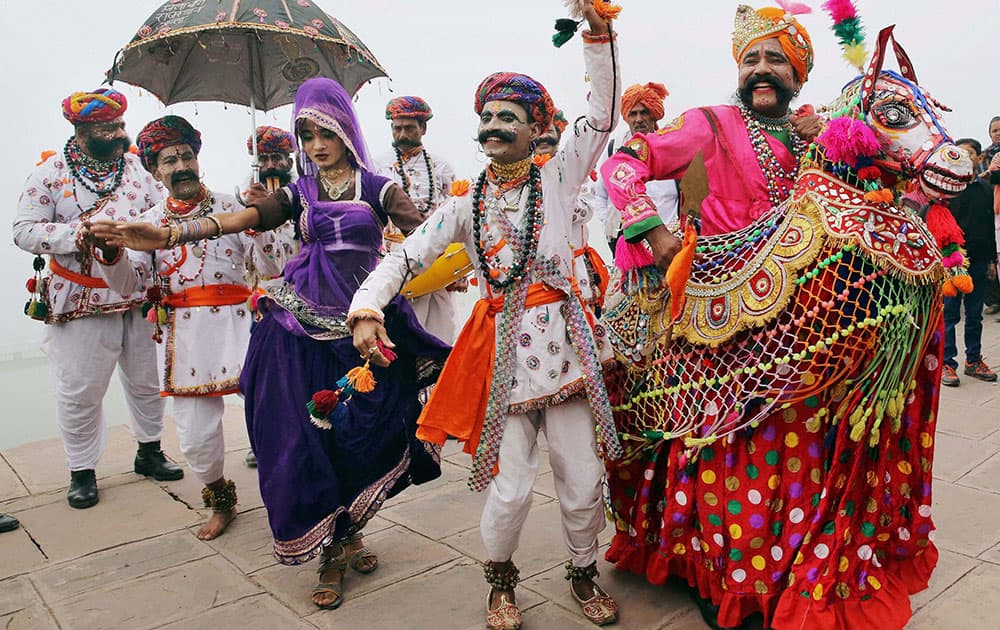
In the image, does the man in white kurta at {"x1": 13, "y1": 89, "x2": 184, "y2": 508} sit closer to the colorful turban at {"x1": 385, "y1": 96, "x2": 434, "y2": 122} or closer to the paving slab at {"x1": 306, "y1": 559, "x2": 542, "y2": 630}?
the colorful turban at {"x1": 385, "y1": 96, "x2": 434, "y2": 122}

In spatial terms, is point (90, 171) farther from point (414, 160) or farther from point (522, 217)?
point (522, 217)

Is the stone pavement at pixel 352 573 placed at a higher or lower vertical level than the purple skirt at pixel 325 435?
lower

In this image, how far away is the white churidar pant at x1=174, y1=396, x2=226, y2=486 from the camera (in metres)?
3.97

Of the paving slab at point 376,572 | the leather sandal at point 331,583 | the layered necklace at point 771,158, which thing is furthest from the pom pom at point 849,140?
the leather sandal at point 331,583

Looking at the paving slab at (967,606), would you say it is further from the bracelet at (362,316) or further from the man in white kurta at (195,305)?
the man in white kurta at (195,305)

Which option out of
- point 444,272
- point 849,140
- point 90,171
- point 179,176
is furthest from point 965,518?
point 90,171

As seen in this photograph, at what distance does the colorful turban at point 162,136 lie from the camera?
400 centimetres

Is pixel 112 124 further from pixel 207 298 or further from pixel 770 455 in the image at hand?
pixel 770 455

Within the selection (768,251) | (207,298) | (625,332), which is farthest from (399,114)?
(768,251)

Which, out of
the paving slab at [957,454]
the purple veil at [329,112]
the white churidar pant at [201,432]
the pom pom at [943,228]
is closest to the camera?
the pom pom at [943,228]

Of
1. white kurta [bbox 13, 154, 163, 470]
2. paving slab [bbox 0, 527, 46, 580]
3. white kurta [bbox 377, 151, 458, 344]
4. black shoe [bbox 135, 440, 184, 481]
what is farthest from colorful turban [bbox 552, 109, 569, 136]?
paving slab [bbox 0, 527, 46, 580]

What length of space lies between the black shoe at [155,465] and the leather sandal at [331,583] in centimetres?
219

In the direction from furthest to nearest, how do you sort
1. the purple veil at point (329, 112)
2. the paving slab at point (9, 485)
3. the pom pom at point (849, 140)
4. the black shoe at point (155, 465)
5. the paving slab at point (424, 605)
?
the black shoe at point (155, 465) < the paving slab at point (9, 485) < the purple veil at point (329, 112) < the paving slab at point (424, 605) < the pom pom at point (849, 140)

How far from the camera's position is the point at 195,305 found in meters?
4.15
